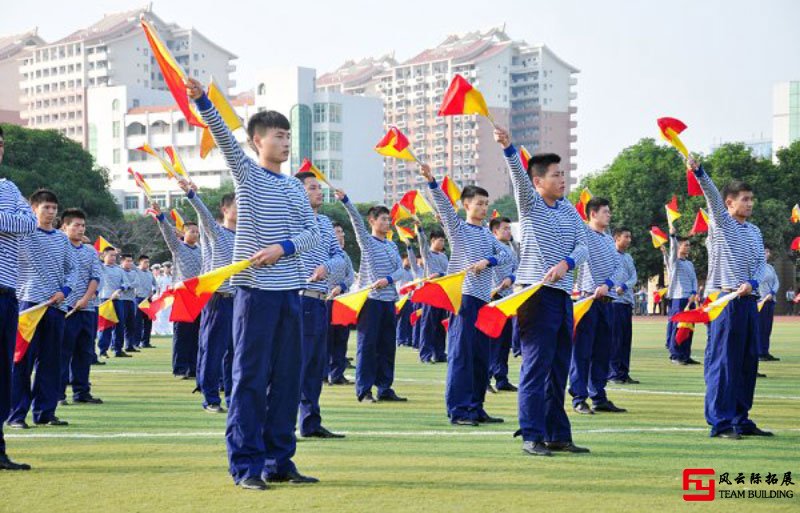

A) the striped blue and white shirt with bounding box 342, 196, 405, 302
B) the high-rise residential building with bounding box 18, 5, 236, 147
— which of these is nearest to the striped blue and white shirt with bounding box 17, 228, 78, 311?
the striped blue and white shirt with bounding box 342, 196, 405, 302

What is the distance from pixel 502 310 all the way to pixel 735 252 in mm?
2475

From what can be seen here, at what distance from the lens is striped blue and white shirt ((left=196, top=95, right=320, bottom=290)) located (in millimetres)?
7934

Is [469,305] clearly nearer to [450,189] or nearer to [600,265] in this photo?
[600,265]

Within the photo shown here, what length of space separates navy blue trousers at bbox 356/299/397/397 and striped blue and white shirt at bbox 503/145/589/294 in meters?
4.99

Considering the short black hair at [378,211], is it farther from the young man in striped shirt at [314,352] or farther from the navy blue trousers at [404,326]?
the navy blue trousers at [404,326]

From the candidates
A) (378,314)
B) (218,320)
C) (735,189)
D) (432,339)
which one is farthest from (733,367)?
(432,339)

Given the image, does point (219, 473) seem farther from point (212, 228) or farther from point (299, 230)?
point (212, 228)

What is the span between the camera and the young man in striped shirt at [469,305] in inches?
463

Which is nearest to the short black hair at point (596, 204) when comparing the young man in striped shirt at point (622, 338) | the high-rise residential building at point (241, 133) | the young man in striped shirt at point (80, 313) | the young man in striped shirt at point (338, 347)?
the young man in striped shirt at point (622, 338)

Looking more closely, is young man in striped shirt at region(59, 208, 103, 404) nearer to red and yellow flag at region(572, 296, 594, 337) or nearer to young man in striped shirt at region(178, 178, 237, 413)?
young man in striped shirt at region(178, 178, 237, 413)

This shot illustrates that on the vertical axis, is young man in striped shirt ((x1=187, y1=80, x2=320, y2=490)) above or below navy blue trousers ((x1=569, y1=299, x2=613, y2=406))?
above

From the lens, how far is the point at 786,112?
12575 centimetres

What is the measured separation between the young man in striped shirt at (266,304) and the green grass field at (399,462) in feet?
0.99

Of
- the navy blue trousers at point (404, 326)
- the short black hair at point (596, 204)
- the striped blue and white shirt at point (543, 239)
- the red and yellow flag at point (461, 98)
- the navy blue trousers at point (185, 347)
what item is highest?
the red and yellow flag at point (461, 98)
